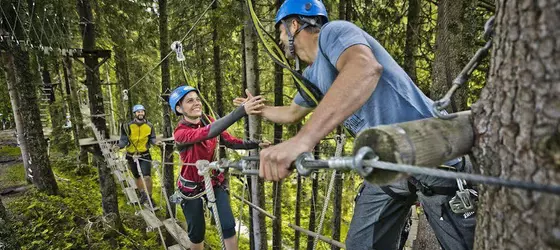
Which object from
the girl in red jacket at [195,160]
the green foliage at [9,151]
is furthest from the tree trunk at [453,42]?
the green foliage at [9,151]

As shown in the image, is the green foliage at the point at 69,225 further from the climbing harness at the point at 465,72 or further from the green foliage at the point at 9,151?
the climbing harness at the point at 465,72

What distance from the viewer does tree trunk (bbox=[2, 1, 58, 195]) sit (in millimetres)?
8844

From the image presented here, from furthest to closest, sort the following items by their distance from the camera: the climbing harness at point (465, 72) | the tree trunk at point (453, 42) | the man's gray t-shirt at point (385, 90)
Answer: the tree trunk at point (453, 42) → the man's gray t-shirt at point (385, 90) → the climbing harness at point (465, 72)

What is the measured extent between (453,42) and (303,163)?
9.60 feet

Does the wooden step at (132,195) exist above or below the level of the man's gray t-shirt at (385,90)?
below

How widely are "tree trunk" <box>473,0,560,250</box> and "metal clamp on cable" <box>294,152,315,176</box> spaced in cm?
55

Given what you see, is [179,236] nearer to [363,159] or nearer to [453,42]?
[453,42]

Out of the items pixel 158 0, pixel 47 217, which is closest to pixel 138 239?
pixel 47 217

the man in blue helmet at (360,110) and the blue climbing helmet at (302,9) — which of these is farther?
the blue climbing helmet at (302,9)

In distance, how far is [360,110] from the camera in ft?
6.24

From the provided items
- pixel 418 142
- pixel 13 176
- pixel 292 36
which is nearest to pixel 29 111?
pixel 13 176

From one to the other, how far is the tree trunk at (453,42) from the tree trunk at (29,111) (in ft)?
34.0

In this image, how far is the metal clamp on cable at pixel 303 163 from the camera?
116 centimetres

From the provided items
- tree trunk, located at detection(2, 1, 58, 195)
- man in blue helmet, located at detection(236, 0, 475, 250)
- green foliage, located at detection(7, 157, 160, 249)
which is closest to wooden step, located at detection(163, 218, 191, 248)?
man in blue helmet, located at detection(236, 0, 475, 250)
